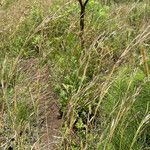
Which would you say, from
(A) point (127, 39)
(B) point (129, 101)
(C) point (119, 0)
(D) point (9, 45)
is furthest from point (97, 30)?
(C) point (119, 0)

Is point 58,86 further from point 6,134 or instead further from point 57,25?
point 57,25

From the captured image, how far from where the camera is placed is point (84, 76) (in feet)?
8.22

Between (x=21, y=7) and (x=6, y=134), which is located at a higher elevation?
(x=21, y=7)

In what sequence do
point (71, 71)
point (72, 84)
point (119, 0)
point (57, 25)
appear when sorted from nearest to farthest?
point (72, 84) → point (71, 71) → point (57, 25) → point (119, 0)

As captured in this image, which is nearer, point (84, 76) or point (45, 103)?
point (84, 76)

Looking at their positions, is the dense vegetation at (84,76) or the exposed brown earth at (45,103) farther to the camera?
the exposed brown earth at (45,103)

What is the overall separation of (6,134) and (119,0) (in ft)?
17.1

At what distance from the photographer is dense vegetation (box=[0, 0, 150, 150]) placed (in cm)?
243

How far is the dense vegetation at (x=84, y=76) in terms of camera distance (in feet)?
7.96

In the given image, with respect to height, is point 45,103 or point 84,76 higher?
point 84,76

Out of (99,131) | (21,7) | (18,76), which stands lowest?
(99,131)

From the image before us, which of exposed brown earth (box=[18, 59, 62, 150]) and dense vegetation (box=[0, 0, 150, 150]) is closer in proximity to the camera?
dense vegetation (box=[0, 0, 150, 150])

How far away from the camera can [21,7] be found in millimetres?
6195

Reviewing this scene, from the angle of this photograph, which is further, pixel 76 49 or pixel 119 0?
pixel 119 0
